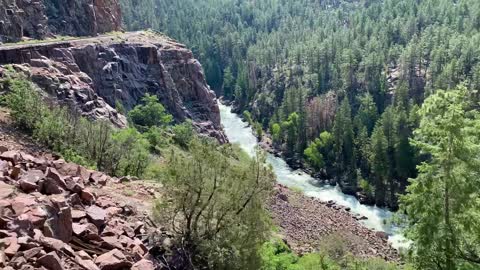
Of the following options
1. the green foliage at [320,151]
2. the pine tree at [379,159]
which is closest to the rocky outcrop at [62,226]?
the pine tree at [379,159]

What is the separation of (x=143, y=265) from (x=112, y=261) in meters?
1.49

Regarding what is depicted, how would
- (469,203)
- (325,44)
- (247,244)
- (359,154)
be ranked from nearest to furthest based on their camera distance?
(469,203)
(247,244)
(359,154)
(325,44)

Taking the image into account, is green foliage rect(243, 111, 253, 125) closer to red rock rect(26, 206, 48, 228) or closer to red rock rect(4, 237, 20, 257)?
red rock rect(26, 206, 48, 228)

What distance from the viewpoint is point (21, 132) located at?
40250 millimetres

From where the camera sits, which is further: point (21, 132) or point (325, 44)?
point (325, 44)

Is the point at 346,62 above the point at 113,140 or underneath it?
underneath

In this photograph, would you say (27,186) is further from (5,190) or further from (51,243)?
(51,243)

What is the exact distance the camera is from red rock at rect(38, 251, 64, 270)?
55.7ft

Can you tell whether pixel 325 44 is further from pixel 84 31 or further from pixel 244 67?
pixel 84 31

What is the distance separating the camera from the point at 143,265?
20828 mm

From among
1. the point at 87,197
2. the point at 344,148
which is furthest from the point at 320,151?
the point at 87,197

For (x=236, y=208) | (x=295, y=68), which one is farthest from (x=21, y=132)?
(x=295, y=68)

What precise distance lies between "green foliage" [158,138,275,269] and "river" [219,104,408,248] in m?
37.8

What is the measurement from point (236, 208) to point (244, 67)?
505ft
